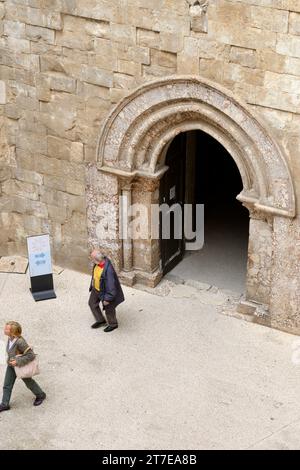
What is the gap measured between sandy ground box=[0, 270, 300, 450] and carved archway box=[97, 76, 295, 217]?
195 centimetres

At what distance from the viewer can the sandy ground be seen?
31.4 feet

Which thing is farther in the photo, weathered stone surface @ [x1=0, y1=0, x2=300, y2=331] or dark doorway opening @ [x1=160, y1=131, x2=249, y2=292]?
dark doorway opening @ [x1=160, y1=131, x2=249, y2=292]

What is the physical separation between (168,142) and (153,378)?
3339 mm

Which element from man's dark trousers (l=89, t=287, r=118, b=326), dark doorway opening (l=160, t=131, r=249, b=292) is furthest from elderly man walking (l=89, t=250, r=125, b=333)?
dark doorway opening (l=160, t=131, r=249, b=292)

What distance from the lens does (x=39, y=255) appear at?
12250mm

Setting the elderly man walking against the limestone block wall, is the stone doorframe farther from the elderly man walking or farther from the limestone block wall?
the elderly man walking

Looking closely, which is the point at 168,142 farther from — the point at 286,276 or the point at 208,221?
the point at 208,221

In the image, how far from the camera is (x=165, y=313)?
11914 millimetres

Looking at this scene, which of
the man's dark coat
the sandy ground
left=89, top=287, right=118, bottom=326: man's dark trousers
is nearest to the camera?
the sandy ground

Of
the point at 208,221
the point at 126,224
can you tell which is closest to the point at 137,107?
the point at 126,224

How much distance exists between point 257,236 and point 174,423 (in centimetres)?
288
